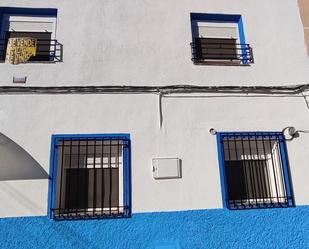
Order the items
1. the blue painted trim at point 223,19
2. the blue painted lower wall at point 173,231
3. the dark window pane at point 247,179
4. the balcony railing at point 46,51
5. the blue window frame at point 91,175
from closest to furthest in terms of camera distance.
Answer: the blue painted lower wall at point 173,231 → the blue window frame at point 91,175 → the dark window pane at point 247,179 → the balcony railing at point 46,51 → the blue painted trim at point 223,19

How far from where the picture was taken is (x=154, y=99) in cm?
457

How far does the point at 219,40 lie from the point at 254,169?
210 centimetres

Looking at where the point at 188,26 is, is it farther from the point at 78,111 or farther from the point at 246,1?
the point at 78,111

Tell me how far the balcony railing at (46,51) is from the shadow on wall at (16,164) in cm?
129

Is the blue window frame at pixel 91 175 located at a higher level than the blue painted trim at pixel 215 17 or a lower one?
lower

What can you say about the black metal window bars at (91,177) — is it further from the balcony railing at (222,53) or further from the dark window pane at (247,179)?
the balcony railing at (222,53)

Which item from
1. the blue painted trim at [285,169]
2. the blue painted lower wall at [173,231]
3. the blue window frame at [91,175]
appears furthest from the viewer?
the blue painted trim at [285,169]

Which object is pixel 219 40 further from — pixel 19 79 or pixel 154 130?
pixel 19 79

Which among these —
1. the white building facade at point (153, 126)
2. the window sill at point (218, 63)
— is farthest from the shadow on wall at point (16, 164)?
the window sill at point (218, 63)

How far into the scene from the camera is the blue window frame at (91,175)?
421cm

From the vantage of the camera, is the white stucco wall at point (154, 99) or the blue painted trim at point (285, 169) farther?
the blue painted trim at point (285, 169)

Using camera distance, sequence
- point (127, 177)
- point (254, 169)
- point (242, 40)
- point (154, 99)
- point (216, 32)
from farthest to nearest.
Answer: point (216, 32) < point (242, 40) < point (254, 169) < point (154, 99) < point (127, 177)

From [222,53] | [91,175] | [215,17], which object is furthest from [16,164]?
[215,17]

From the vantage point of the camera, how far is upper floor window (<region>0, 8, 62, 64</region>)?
4.64 meters
